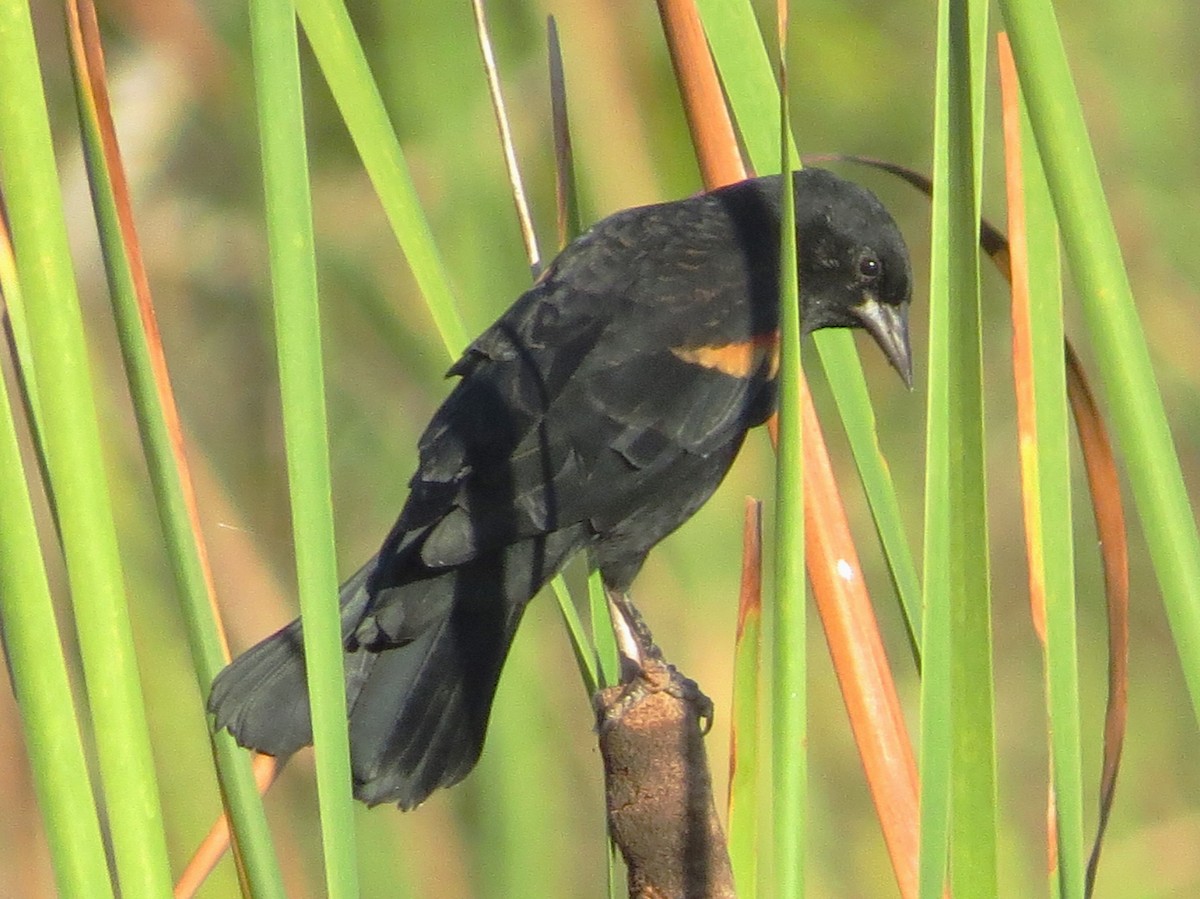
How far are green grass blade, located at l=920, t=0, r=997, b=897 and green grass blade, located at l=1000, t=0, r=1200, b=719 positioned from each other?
41 mm

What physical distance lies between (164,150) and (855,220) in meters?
1.26

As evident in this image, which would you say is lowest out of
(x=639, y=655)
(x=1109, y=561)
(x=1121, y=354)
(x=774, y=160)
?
(x=639, y=655)

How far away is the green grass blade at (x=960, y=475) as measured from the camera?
915 millimetres

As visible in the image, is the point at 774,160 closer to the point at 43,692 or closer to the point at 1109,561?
the point at 1109,561

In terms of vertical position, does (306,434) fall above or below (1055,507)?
above

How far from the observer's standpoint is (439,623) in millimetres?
1631

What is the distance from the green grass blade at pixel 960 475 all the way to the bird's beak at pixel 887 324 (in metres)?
1.32

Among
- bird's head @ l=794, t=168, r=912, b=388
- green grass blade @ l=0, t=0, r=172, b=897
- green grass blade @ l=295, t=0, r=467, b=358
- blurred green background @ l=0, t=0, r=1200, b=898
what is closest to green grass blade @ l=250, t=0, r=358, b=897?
green grass blade @ l=0, t=0, r=172, b=897

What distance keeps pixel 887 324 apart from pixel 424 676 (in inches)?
41.1

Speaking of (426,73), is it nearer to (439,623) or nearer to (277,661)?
(439,623)

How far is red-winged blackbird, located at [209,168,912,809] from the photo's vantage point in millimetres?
1539

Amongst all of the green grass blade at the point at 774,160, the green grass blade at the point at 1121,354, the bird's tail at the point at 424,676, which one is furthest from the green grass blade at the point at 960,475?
the bird's tail at the point at 424,676

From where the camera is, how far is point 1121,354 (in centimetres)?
92

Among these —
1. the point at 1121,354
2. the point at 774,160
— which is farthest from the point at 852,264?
the point at 1121,354
